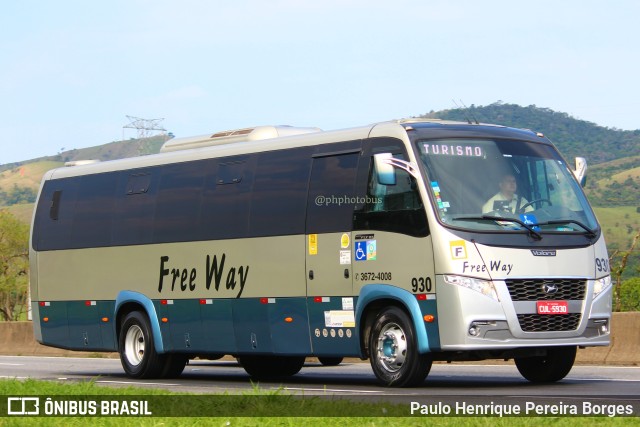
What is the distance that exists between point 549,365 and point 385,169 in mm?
3394

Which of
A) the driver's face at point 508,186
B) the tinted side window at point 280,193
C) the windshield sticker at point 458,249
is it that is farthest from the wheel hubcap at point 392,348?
the tinted side window at point 280,193

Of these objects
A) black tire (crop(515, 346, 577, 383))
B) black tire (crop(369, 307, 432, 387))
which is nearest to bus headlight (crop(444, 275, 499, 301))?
black tire (crop(369, 307, 432, 387))

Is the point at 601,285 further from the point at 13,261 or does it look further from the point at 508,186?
the point at 13,261

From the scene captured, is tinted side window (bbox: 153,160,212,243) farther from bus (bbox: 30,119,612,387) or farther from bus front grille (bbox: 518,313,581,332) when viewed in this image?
bus front grille (bbox: 518,313,581,332)

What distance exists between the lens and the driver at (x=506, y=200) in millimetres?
15234

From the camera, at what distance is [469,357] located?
15234 millimetres

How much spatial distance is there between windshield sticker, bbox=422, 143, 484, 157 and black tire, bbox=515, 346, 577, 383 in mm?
2615

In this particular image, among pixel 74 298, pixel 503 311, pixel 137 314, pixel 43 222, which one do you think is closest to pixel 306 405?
pixel 503 311

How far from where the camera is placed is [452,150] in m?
15.7

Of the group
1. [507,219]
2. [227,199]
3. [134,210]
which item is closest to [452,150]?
[507,219]

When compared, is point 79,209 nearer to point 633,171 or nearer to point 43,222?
point 43,222

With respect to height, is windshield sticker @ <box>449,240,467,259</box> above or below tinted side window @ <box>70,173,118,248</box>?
below

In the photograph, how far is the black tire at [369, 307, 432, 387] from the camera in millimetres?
15008

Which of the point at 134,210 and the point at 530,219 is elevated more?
the point at 134,210
